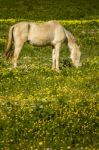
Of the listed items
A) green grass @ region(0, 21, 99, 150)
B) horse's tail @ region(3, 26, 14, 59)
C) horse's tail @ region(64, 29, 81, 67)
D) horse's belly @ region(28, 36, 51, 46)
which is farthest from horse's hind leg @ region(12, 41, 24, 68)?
green grass @ region(0, 21, 99, 150)

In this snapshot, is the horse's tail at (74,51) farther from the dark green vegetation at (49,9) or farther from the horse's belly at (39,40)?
the dark green vegetation at (49,9)

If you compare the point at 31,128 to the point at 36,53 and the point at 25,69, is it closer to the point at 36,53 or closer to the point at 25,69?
the point at 25,69

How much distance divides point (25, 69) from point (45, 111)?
9.35 m

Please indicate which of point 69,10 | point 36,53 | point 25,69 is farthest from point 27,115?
point 69,10

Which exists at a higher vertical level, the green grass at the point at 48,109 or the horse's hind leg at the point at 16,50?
the green grass at the point at 48,109

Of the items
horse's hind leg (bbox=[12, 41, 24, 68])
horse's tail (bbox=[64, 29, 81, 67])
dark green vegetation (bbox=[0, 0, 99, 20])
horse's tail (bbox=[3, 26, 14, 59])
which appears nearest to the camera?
horse's tail (bbox=[3, 26, 14, 59])

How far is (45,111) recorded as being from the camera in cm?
1736

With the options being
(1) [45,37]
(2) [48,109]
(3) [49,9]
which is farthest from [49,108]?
(3) [49,9]

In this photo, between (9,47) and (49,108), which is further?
(9,47)

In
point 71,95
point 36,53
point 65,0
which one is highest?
point 71,95

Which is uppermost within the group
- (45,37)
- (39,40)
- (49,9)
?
(45,37)

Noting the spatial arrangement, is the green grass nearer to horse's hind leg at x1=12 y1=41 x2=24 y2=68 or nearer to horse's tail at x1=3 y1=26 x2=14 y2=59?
horse's hind leg at x1=12 y1=41 x2=24 y2=68

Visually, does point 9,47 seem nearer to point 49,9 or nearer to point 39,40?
point 39,40

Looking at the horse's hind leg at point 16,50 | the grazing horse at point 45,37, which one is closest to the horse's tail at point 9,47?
the grazing horse at point 45,37
